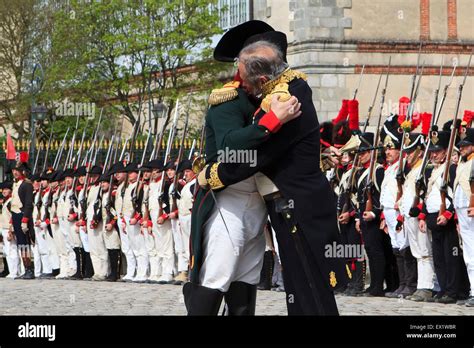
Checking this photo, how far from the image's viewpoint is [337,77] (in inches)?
1048

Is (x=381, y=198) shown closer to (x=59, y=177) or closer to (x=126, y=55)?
(x=59, y=177)

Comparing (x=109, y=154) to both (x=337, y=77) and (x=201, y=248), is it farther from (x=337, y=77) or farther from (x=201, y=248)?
(x=201, y=248)

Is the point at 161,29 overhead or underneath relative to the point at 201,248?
overhead

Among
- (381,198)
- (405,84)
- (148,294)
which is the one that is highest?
(405,84)

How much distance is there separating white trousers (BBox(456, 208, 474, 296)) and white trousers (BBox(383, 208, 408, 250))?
1184 millimetres

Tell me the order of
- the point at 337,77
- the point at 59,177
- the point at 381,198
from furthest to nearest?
the point at 337,77
the point at 59,177
the point at 381,198

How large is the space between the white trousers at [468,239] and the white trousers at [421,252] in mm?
763

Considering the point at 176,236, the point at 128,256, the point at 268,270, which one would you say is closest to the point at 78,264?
the point at 128,256

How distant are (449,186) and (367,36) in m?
13.9

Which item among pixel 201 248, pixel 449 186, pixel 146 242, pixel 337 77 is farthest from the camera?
pixel 337 77

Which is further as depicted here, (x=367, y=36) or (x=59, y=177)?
(x=367, y=36)
